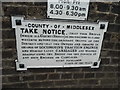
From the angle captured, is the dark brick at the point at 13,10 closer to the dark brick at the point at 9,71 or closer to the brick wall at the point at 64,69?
the brick wall at the point at 64,69

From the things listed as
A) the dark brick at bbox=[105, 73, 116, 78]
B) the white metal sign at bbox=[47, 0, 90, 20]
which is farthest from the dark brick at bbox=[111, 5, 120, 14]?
the dark brick at bbox=[105, 73, 116, 78]

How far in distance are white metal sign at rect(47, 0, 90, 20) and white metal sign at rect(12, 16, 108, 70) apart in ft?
0.26

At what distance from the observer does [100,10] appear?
7.25 ft

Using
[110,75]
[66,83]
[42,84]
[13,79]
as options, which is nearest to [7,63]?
[13,79]

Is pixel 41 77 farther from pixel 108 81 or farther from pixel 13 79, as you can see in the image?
pixel 108 81

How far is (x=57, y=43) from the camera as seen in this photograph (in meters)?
2.30

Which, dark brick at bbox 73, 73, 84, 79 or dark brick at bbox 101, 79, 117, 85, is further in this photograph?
dark brick at bbox 101, 79, 117, 85

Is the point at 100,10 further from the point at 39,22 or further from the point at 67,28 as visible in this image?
the point at 39,22

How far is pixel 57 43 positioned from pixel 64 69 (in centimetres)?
39

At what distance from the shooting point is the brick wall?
2121 millimetres

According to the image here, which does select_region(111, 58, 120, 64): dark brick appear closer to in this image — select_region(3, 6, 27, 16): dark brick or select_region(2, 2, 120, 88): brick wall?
select_region(2, 2, 120, 88): brick wall

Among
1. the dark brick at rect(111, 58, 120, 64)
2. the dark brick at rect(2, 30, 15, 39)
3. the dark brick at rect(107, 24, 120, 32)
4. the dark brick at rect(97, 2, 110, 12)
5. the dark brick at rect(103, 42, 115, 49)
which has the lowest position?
the dark brick at rect(111, 58, 120, 64)

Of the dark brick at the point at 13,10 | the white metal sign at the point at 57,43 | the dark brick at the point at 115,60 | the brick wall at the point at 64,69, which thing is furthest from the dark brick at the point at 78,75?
the dark brick at the point at 13,10

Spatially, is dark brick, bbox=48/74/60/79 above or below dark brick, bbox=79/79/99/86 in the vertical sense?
above
